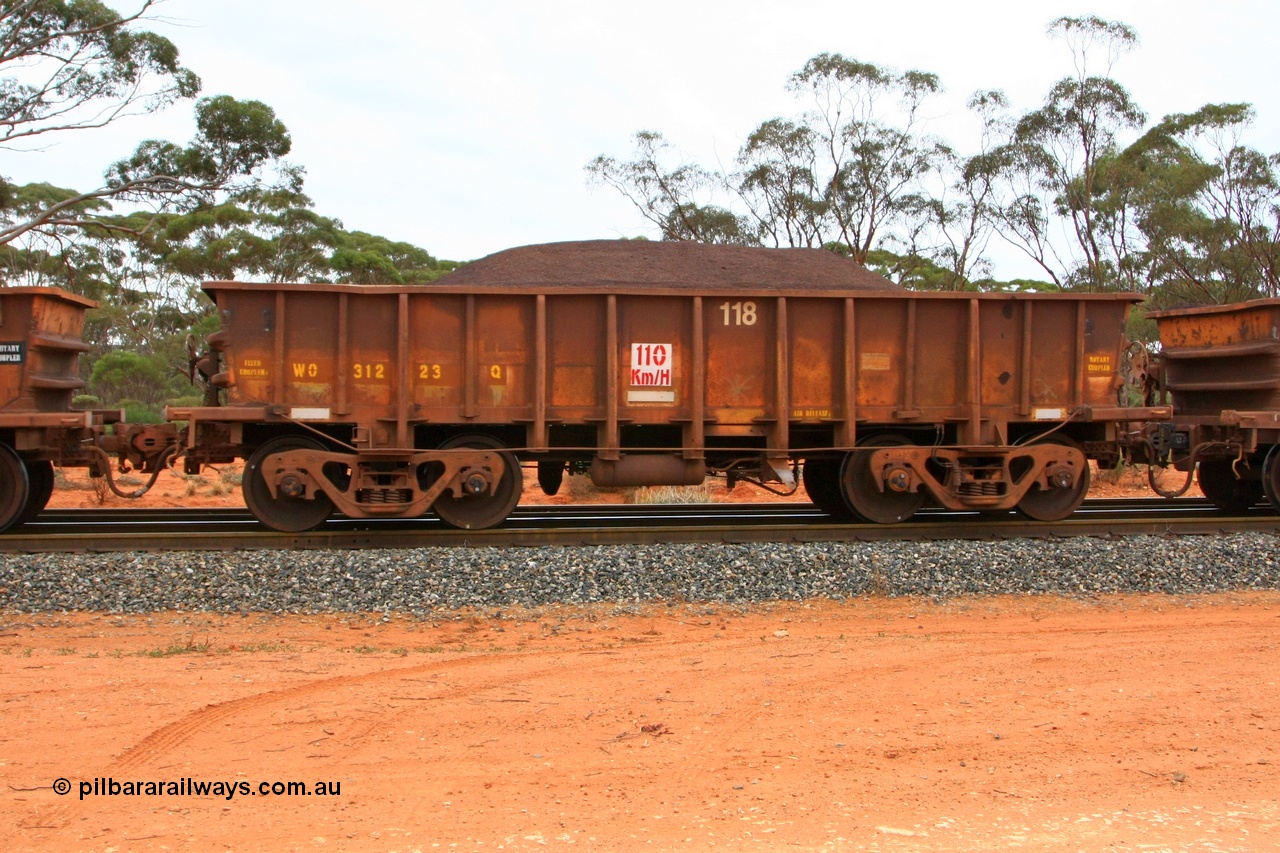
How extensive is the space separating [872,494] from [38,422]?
26.4ft

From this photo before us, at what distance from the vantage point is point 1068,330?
423 inches

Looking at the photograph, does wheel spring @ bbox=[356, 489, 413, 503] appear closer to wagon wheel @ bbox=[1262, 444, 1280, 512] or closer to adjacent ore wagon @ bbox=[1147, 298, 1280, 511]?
adjacent ore wagon @ bbox=[1147, 298, 1280, 511]

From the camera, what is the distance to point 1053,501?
1073 centimetres

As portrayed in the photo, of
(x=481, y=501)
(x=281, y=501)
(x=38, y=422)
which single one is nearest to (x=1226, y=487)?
(x=481, y=501)

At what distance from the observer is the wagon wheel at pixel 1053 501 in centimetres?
1064

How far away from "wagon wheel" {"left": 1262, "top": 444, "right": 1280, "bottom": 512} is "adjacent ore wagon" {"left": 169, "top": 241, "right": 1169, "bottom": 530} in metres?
1.57

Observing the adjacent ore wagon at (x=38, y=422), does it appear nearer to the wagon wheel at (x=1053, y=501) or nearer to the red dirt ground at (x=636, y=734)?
the red dirt ground at (x=636, y=734)

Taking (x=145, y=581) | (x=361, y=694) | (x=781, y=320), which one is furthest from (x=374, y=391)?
(x=361, y=694)

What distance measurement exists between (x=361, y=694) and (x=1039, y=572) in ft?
19.7

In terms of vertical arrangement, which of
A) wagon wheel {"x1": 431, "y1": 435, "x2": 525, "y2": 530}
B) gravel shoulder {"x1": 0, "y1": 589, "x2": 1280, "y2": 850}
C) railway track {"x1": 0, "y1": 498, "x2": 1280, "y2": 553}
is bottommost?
gravel shoulder {"x1": 0, "y1": 589, "x2": 1280, "y2": 850}

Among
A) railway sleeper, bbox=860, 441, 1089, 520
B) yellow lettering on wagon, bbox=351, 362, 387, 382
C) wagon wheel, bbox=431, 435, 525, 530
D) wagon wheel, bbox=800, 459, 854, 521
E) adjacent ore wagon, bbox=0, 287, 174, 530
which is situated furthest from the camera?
wagon wheel, bbox=800, 459, 854, 521

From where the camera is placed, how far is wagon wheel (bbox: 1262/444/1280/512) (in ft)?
36.5

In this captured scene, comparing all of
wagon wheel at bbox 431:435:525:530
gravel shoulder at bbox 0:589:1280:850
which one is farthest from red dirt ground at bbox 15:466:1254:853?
wagon wheel at bbox 431:435:525:530

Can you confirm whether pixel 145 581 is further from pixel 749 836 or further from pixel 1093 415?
pixel 1093 415
